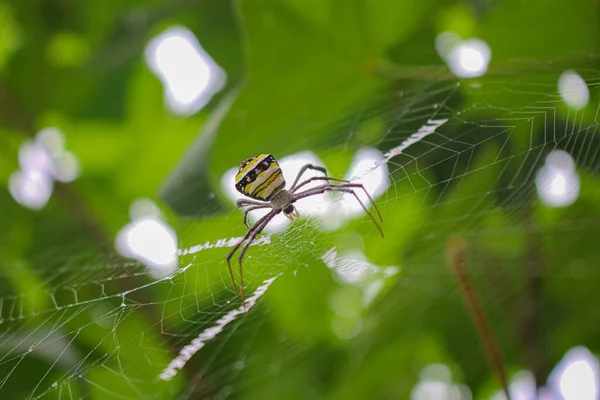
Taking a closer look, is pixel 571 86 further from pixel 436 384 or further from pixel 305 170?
pixel 436 384

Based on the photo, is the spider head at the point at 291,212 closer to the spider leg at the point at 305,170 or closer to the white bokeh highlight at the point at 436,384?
the spider leg at the point at 305,170

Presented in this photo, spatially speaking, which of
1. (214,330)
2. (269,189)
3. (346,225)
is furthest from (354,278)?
(214,330)

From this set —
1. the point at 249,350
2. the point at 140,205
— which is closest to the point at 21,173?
the point at 140,205

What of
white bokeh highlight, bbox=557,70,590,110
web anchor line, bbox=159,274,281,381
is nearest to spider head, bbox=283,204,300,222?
web anchor line, bbox=159,274,281,381

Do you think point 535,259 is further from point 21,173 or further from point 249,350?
point 21,173

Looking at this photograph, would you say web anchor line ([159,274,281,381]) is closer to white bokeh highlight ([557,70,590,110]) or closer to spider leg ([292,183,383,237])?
spider leg ([292,183,383,237])
